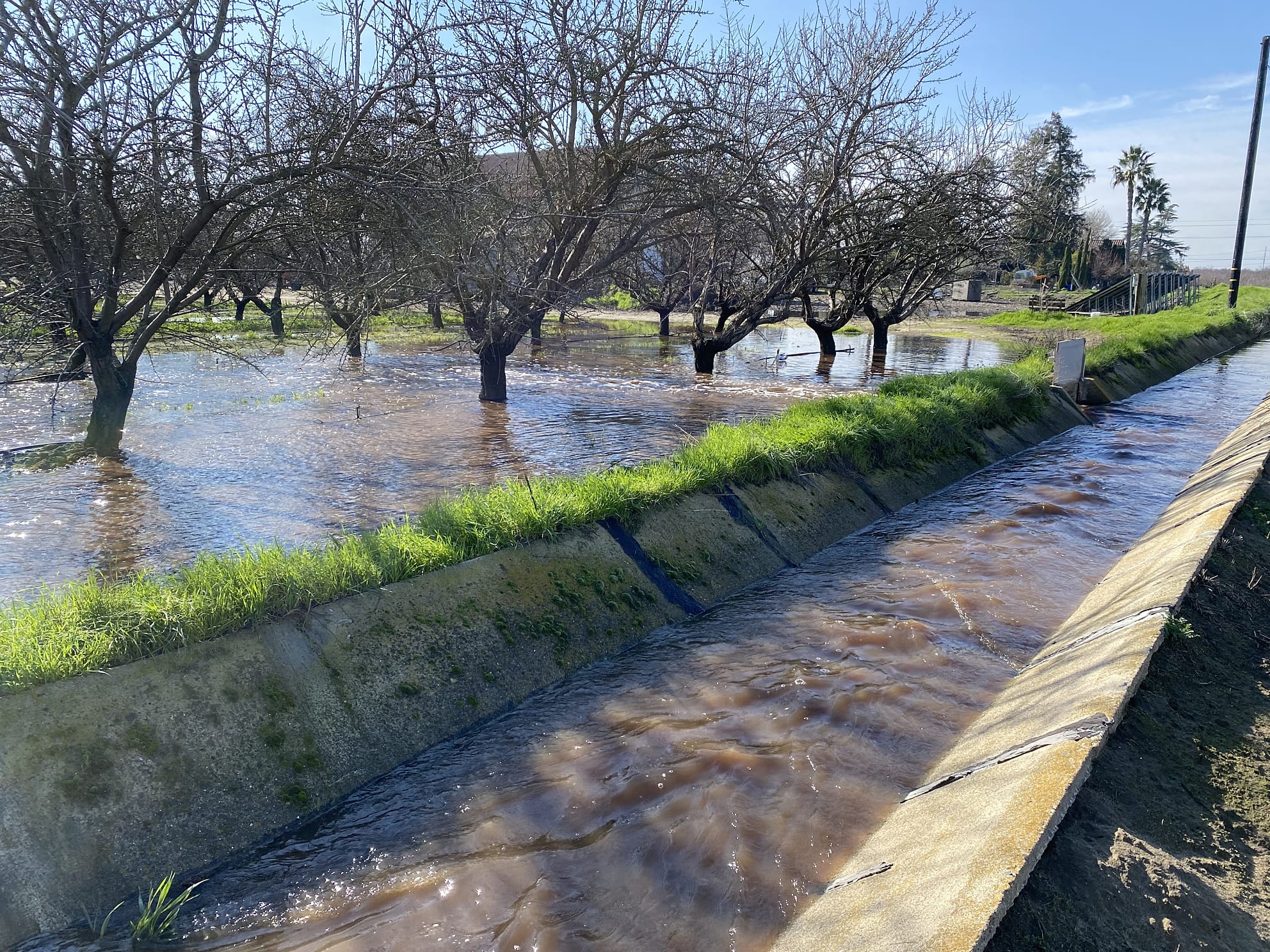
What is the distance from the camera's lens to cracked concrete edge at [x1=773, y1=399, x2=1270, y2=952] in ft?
8.70

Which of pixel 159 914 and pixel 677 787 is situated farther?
pixel 677 787

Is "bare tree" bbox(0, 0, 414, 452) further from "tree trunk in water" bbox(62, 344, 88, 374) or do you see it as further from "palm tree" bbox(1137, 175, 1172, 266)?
"palm tree" bbox(1137, 175, 1172, 266)

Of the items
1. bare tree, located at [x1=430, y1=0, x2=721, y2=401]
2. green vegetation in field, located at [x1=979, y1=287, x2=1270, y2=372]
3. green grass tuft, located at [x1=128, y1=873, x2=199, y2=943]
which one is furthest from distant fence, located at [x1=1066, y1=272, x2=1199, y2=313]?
green grass tuft, located at [x1=128, y1=873, x2=199, y2=943]

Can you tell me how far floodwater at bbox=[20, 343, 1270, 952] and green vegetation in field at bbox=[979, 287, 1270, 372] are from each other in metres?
13.6

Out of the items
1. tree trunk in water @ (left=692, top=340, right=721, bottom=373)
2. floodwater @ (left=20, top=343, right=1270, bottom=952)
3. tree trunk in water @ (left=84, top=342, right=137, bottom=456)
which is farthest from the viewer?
tree trunk in water @ (left=692, top=340, right=721, bottom=373)

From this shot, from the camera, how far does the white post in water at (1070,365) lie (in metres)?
15.4

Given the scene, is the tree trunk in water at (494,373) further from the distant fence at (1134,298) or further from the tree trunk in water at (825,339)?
the distant fence at (1134,298)

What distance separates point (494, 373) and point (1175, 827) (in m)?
12.9

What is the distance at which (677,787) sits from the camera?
13.4ft

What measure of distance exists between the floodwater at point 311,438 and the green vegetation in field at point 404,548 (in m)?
0.96

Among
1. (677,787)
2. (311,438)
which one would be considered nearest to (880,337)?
(311,438)

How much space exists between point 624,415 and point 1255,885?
38.3ft

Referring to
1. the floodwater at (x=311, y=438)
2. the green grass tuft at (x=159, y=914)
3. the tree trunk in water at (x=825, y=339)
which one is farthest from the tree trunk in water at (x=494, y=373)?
the green grass tuft at (x=159, y=914)

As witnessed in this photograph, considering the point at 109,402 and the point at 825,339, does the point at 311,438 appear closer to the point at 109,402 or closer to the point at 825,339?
the point at 109,402
